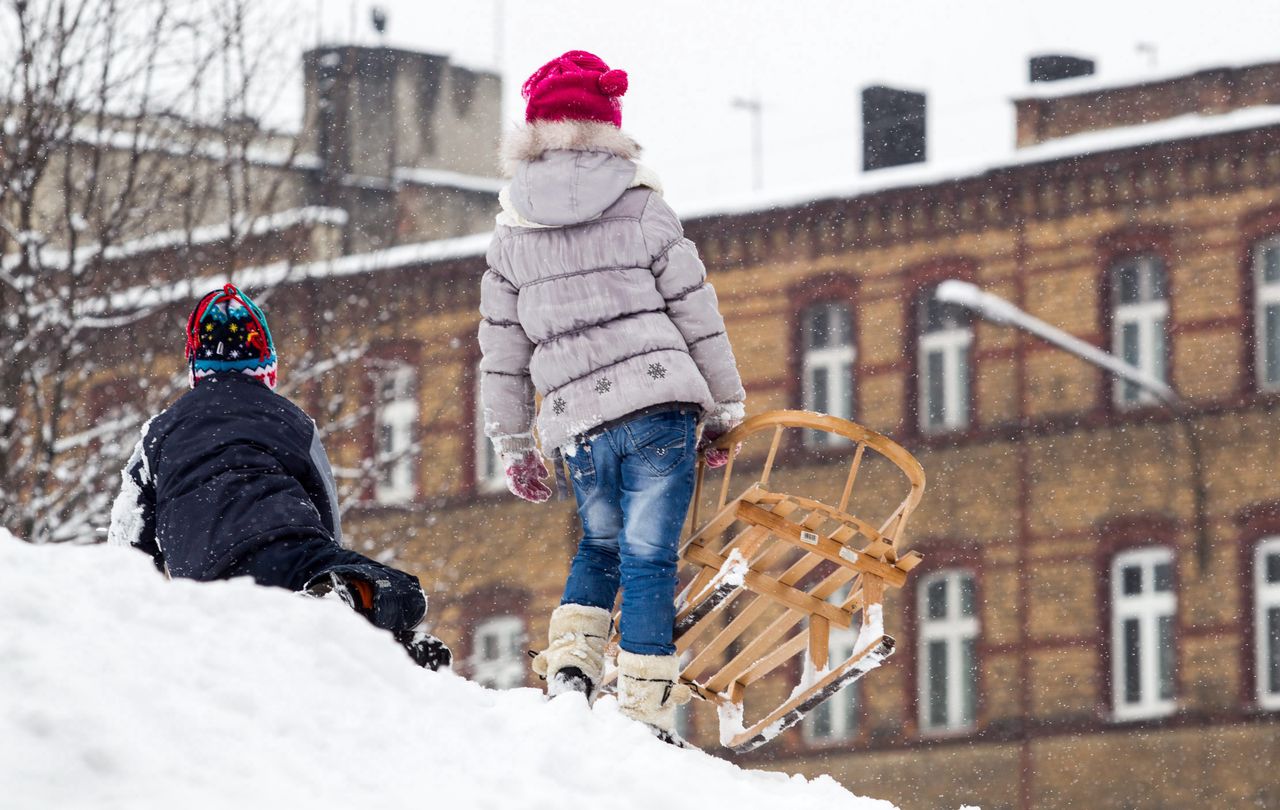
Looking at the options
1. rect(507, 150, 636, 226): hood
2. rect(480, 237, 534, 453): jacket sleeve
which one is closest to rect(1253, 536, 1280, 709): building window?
rect(480, 237, 534, 453): jacket sleeve

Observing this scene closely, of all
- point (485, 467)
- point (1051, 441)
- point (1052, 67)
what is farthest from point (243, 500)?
point (1052, 67)

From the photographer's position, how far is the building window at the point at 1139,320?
27.0 metres

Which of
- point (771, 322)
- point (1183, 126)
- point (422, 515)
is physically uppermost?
point (1183, 126)

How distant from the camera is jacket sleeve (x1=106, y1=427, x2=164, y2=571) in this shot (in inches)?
241

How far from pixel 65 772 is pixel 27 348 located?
11138 mm

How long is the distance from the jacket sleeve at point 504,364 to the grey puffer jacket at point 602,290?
0.07 meters

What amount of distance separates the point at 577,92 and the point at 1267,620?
2085cm

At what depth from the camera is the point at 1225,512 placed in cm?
2616

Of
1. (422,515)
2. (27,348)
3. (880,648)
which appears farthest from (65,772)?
(422,515)

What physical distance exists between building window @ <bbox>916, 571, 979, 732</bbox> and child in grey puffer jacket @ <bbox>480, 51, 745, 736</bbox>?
21.3 metres

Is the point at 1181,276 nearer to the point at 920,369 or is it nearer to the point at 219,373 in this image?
the point at 920,369

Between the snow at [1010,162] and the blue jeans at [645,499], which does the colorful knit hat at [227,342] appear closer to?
the blue jeans at [645,499]

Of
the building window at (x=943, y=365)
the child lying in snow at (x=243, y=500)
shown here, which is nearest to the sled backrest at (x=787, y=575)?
the child lying in snow at (x=243, y=500)

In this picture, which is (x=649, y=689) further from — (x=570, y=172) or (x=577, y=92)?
(x=577, y=92)
